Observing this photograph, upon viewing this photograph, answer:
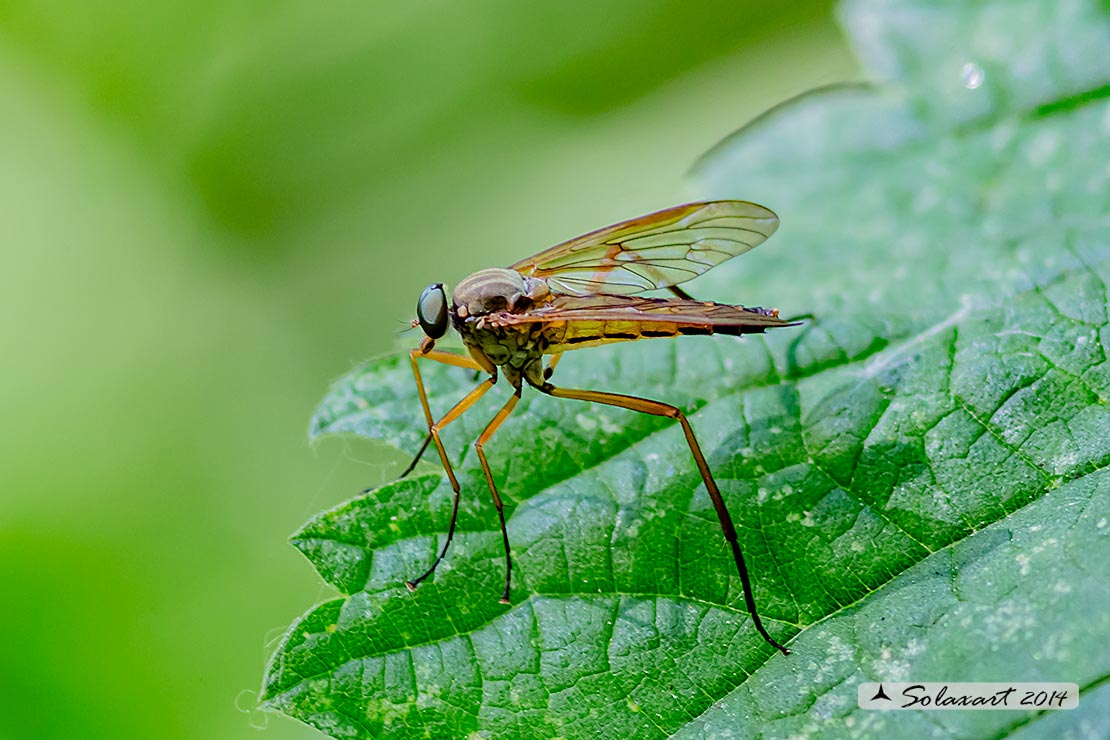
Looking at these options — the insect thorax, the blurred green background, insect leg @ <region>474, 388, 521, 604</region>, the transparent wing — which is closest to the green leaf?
insect leg @ <region>474, 388, 521, 604</region>

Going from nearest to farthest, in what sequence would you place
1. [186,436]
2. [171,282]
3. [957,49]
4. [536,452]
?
1. [536,452]
2. [957,49]
3. [186,436]
4. [171,282]

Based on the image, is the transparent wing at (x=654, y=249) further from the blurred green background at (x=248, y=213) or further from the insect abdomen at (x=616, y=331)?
the blurred green background at (x=248, y=213)

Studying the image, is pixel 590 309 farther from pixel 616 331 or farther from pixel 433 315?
pixel 433 315

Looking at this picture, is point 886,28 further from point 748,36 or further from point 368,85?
point 368,85

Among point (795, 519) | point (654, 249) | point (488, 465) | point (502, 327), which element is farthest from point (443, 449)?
point (654, 249)

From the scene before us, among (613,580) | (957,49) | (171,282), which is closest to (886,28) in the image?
(957,49)
